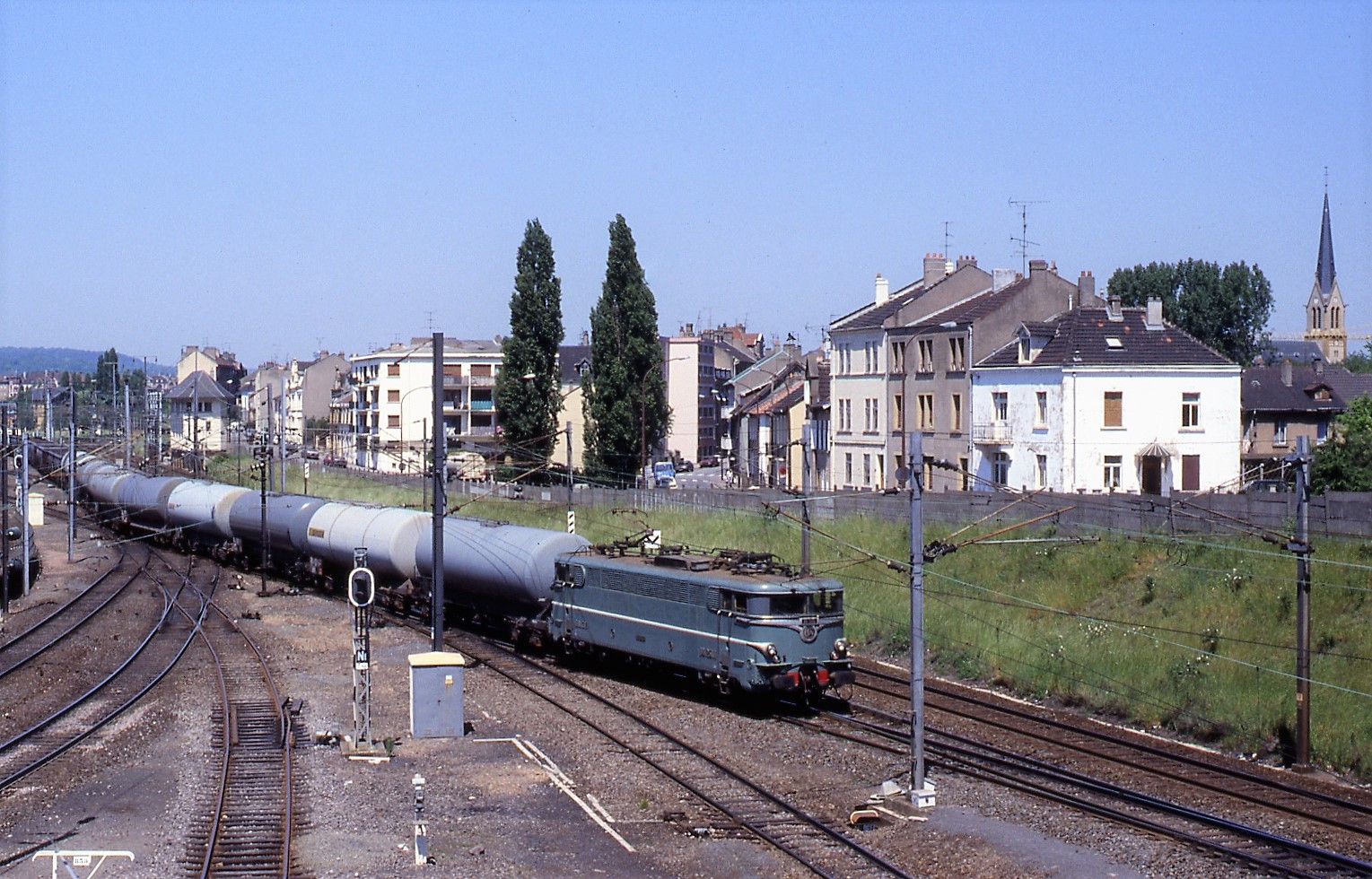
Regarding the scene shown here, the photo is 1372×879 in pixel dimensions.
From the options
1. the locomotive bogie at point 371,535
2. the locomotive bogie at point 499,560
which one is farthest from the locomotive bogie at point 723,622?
the locomotive bogie at point 371,535

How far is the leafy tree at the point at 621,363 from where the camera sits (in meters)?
68.6

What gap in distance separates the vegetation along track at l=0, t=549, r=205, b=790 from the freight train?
5199 mm

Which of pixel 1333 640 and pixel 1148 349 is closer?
pixel 1333 640

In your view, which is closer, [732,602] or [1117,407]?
[732,602]

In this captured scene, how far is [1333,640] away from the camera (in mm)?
27656

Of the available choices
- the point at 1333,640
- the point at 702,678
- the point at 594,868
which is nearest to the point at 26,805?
the point at 594,868

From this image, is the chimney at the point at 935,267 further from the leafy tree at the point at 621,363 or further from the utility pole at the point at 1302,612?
the utility pole at the point at 1302,612

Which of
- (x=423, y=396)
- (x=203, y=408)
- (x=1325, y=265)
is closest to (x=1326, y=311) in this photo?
(x=1325, y=265)

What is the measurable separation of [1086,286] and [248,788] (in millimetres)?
45731

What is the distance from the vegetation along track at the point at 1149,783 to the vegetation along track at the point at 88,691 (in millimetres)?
14394

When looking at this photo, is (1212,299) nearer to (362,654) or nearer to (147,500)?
(147,500)

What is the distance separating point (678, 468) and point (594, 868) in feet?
300

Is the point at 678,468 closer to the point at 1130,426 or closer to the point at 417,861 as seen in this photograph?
the point at 1130,426

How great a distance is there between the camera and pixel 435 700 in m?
25.3
